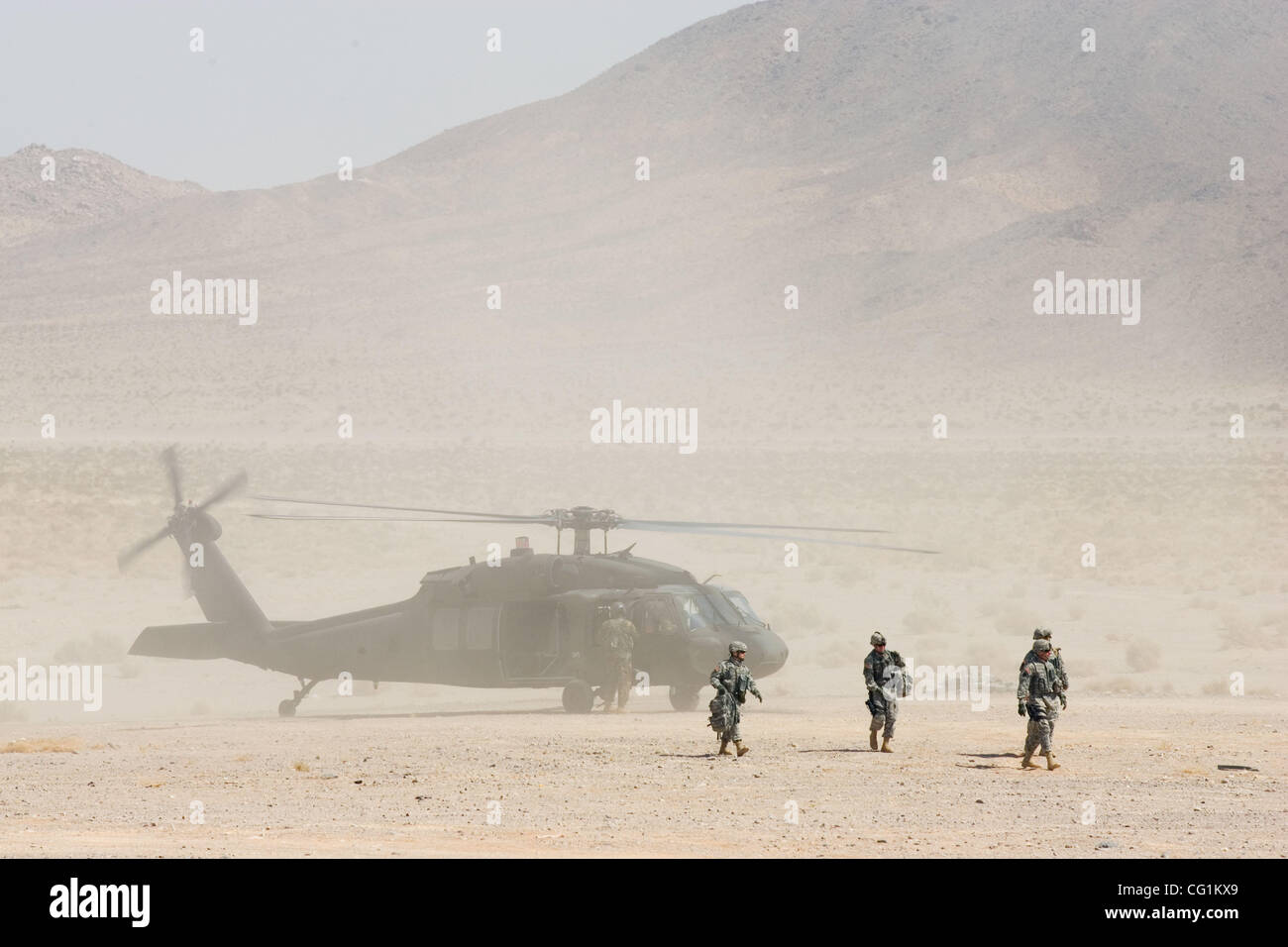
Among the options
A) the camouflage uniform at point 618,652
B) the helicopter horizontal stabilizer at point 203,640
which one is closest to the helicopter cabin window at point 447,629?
the camouflage uniform at point 618,652

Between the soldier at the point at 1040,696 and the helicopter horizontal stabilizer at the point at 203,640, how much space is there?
38.8ft

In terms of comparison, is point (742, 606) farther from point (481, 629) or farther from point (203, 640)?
point (203, 640)

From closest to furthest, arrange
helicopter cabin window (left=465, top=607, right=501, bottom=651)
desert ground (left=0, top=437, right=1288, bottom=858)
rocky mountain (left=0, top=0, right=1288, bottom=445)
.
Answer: desert ground (left=0, top=437, right=1288, bottom=858)
helicopter cabin window (left=465, top=607, right=501, bottom=651)
rocky mountain (left=0, top=0, right=1288, bottom=445)

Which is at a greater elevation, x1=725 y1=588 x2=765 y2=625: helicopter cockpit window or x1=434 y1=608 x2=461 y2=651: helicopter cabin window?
x1=725 y1=588 x2=765 y2=625: helicopter cockpit window

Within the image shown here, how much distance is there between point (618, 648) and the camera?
22031 millimetres

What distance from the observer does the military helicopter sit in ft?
72.7

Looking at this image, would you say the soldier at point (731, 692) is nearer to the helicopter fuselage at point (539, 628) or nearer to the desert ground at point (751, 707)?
the desert ground at point (751, 707)

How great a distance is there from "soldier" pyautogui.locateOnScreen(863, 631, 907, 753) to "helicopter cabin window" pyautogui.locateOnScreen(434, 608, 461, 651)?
21.5 feet

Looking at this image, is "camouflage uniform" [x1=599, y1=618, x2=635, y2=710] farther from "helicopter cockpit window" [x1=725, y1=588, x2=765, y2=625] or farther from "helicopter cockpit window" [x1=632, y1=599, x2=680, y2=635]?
"helicopter cockpit window" [x1=725, y1=588, x2=765, y2=625]

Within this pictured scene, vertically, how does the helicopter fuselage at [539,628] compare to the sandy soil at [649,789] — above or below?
above

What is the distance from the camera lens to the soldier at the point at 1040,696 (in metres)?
17.4

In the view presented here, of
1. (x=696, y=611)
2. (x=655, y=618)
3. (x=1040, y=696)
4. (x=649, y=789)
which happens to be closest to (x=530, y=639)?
(x=655, y=618)

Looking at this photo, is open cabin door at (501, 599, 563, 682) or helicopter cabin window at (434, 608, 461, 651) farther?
helicopter cabin window at (434, 608, 461, 651)

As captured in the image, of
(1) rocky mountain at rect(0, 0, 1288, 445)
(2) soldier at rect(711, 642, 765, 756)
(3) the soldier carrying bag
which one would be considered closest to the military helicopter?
(2) soldier at rect(711, 642, 765, 756)
